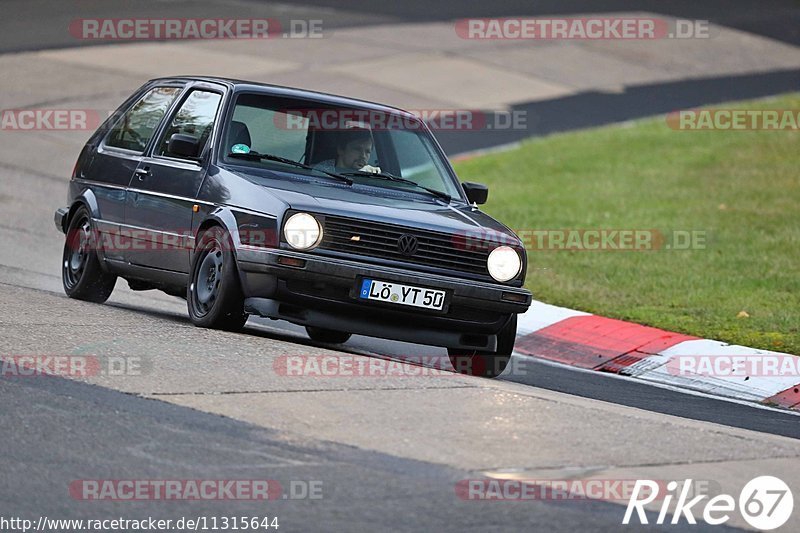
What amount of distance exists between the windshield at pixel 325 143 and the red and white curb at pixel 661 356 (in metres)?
1.84

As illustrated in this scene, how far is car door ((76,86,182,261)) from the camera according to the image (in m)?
10.1

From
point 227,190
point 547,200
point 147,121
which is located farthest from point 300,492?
point 547,200

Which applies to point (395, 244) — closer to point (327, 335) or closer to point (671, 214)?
point (327, 335)

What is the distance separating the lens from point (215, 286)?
8.77 m

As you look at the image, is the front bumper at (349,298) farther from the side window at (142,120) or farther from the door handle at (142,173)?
the side window at (142,120)

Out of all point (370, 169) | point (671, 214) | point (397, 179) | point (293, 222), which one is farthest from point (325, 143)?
point (671, 214)

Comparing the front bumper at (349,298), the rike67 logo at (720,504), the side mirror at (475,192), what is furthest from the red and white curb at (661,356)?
the rike67 logo at (720,504)

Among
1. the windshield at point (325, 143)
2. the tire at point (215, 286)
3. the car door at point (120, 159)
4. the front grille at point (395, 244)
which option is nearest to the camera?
the front grille at point (395, 244)

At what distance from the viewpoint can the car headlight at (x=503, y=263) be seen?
8.81 metres

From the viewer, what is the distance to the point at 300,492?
5.71 meters

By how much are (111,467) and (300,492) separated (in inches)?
29.9

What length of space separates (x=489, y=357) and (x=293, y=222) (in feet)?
5.46

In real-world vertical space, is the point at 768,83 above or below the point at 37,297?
above

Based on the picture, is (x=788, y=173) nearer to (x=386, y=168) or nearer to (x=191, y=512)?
(x=386, y=168)
